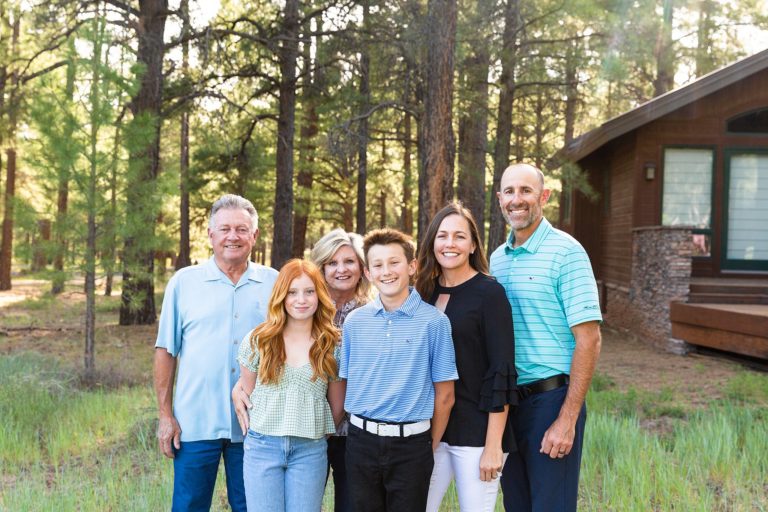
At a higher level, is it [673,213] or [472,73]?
[472,73]

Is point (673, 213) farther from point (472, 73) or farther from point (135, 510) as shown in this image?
point (135, 510)

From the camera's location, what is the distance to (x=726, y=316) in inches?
417

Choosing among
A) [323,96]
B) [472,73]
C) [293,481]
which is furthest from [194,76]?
[293,481]

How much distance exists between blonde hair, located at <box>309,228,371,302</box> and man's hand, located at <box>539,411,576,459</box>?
3.71 feet

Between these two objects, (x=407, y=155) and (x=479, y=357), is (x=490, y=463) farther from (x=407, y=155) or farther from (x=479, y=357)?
(x=407, y=155)

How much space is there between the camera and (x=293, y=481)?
3041mm

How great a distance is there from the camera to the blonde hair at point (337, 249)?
3539 mm

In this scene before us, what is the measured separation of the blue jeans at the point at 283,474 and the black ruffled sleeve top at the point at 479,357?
0.58 m

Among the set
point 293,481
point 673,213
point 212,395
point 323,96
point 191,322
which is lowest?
point 293,481

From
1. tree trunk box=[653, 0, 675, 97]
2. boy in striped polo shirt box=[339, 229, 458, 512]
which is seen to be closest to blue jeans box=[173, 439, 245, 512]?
boy in striped polo shirt box=[339, 229, 458, 512]

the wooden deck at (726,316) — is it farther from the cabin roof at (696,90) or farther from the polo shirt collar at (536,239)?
the polo shirt collar at (536,239)

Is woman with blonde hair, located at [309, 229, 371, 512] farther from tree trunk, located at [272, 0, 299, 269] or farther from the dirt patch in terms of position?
tree trunk, located at [272, 0, 299, 269]

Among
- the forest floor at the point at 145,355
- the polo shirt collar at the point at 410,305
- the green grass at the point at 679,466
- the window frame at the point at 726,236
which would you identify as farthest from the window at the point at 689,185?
the polo shirt collar at the point at 410,305

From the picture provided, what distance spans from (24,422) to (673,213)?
11.3 meters
